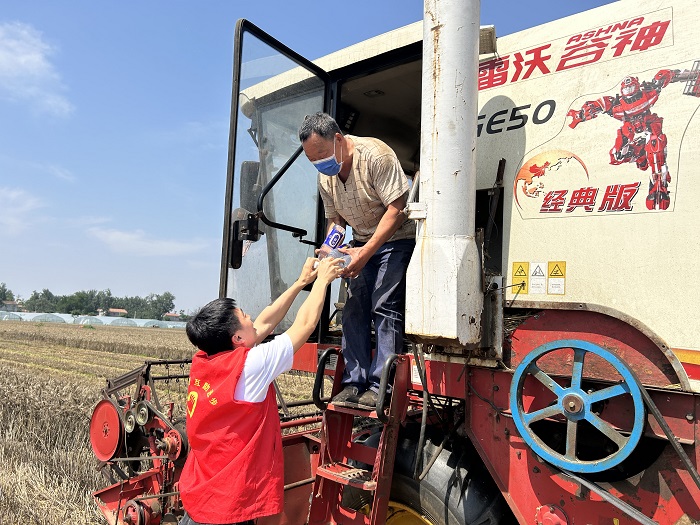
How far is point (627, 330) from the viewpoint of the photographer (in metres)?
2.22

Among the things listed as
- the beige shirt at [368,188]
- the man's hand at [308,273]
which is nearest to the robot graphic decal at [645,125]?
the beige shirt at [368,188]

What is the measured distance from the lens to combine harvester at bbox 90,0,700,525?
212 centimetres

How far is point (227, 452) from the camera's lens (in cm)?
226

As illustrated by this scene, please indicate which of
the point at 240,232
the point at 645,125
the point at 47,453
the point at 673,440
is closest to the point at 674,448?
the point at 673,440

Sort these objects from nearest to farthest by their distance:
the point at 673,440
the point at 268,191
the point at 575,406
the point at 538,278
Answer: the point at 673,440 < the point at 575,406 < the point at 538,278 < the point at 268,191

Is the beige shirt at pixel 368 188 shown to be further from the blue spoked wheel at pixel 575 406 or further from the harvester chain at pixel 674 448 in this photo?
the harvester chain at pixel 674 448

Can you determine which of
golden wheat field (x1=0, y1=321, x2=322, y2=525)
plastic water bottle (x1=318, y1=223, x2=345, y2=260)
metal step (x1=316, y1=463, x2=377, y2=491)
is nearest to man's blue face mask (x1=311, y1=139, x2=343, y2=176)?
plastic water bottle (x1=318, y1=223, x2=345, y2=260)

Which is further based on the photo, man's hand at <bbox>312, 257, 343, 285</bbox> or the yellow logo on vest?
man's hand at <bbox>312, 257, 343, 285</bbox>

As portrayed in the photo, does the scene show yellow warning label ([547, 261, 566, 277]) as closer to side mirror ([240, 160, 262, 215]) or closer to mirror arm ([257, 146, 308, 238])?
mirror arm ([257, 146, 308, 238])

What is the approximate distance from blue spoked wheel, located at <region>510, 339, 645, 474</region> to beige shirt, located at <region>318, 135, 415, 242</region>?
40.7 inches

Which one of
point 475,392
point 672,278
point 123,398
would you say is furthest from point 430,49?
point 123,398

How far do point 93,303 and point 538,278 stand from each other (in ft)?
Result: 437

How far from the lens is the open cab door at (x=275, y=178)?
3.56 m

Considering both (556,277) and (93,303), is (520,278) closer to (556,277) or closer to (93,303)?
(556,277)
